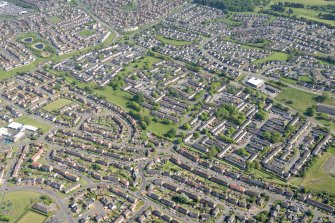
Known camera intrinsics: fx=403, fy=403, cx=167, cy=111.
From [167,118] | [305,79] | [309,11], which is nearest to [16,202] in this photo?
[167,118]

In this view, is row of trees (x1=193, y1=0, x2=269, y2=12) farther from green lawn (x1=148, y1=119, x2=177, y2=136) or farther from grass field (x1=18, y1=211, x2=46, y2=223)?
grass field (x1=18, y1=211, x2=46, y2=223)

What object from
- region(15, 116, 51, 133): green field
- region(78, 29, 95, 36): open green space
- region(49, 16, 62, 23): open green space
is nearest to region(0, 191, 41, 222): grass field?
region(15, 116, 51, 133): green field

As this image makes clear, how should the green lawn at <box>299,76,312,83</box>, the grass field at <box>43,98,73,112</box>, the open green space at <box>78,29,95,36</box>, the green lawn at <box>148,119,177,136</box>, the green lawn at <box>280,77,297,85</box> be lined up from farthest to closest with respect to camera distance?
the open green space at <box>78,29,95,36</box>
the green lawn at <box>299,76,312,83</box>
the green lawn at <box>280,77,297,85</box>
the grass field at <box>43,98,73,112</box>
the green lawn at <box>148,119,177,136</box>

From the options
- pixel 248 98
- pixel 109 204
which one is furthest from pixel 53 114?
pixel 248 98

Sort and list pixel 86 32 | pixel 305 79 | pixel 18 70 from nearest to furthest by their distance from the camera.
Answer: pixel 305 79 < pixel 18 70 < pixel 86 32

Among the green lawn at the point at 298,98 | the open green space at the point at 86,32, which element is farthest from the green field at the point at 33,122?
the open green space at the point at 86,32

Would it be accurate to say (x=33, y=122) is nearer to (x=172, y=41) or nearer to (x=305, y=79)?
Answer: (x=172, y=41)
